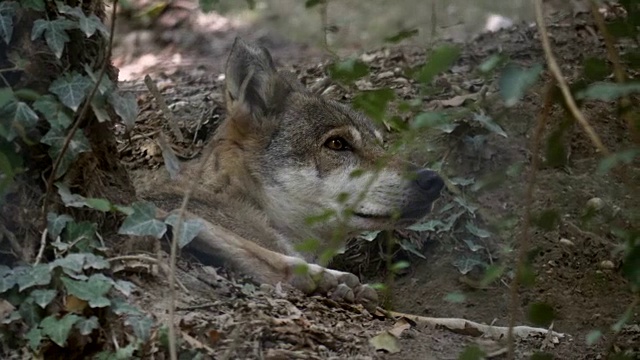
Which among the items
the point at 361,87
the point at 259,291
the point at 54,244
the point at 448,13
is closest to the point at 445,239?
the point at 361,87

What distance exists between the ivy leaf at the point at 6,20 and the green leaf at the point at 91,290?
94cm

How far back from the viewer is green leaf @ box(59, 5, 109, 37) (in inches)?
144

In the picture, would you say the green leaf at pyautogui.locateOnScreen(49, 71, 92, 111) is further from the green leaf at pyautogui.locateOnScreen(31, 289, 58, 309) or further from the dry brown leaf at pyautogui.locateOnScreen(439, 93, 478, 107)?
the dry brown leaf at pyautogui.locateOnScreen(439, 93, 478, 107)

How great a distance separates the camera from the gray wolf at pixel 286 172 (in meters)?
5.36

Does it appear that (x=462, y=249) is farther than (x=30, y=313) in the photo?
Yes

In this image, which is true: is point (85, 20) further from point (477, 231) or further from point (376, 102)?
point (477, 231)

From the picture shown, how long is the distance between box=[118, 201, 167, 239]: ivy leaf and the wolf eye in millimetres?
2125

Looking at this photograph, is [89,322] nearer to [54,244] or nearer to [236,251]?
[54,244]

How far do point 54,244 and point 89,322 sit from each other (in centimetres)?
36

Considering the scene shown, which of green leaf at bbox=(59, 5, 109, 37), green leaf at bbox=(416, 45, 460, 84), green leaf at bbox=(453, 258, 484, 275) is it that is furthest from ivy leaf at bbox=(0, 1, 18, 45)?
green leaf at bbox=(453, 258, 484, 275)

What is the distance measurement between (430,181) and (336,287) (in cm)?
98

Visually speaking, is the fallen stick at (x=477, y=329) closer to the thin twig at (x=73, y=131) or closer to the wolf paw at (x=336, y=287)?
the wolf paw at (x=336, y=287)

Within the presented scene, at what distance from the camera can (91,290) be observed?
129 inches

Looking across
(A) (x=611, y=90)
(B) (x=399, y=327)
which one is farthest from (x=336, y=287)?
(A) (x=611, y=90)
